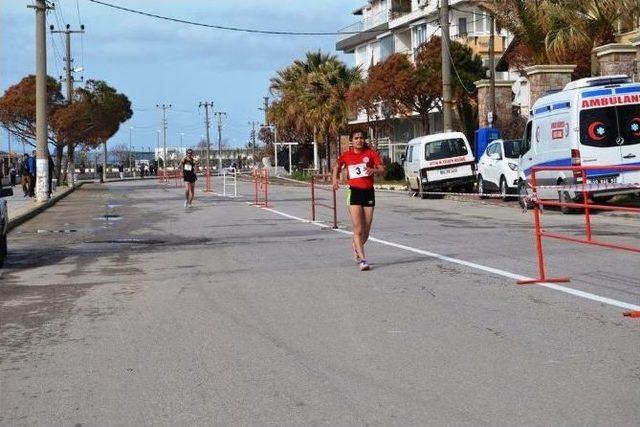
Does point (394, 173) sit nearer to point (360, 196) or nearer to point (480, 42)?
point (480, 42)

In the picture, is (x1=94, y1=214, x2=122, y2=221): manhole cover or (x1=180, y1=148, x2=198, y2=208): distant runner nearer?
(x1=94, y1=214, x2=122, y2=221): manhole cover

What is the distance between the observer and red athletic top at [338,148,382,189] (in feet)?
41.2

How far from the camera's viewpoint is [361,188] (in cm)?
1252

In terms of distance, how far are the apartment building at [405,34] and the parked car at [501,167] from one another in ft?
73.4

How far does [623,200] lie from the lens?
23.1 meters

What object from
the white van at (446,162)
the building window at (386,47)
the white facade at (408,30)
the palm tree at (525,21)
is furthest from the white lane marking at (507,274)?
the building window at (386,47)

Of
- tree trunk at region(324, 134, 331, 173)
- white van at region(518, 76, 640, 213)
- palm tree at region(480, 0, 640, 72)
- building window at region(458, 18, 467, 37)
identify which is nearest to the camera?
white van at region(518, 76, 640, 213)

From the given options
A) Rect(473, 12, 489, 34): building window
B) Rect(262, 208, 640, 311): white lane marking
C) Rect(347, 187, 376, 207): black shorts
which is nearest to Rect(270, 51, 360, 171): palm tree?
Rect(473, 12, 489, 34): building window

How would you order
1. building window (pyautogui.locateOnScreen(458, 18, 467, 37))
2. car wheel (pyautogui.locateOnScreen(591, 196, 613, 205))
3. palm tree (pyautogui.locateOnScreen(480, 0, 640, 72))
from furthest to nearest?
building window (pyautogui.locateOnScreen(458, 18, 467, 37)) → palm tree (pyautogui.locateOnScreen(480, 0, 640, 72)) → car wheel (pyautogui.locateOnScreen(591, 196, 613, 205))

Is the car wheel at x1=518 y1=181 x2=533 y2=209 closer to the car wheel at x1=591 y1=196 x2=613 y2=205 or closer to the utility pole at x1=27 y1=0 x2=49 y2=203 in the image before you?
the car wheel at x1=591 y1=196 x2=613 y2=205

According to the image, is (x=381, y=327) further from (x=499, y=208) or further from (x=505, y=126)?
(x=505, y=126)

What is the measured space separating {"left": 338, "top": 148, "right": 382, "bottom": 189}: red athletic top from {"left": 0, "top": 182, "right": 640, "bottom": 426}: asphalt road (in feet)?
3.79

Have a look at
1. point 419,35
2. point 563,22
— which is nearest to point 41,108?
point 563,22

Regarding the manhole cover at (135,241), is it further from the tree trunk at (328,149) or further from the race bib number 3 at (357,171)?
the tree trunk at (328,149)
